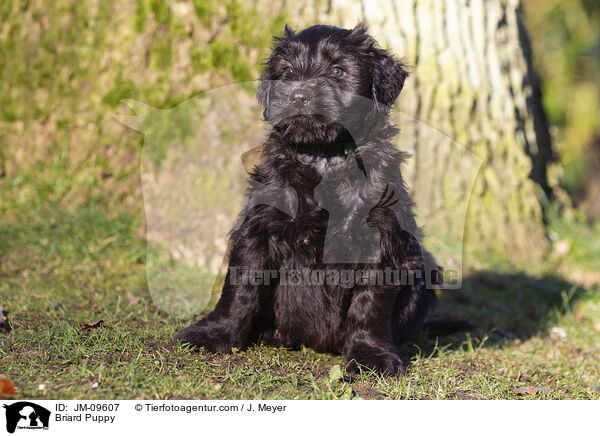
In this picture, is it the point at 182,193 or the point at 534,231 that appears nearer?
the point at 182,193

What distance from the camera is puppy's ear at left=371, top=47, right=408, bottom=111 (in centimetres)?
323

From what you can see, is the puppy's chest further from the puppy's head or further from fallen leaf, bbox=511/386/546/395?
fallen leaf, bbox=511/386/546/395

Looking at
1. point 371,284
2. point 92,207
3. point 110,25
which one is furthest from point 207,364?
point 110,25

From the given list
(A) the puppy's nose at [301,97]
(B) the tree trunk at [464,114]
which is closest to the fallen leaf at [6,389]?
(A) the puppy's nose at [301,97]

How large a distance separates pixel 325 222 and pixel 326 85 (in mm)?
701

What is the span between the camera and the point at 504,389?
298cm

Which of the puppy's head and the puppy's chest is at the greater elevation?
the puppy's head

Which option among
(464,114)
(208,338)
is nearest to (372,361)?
(208,338)

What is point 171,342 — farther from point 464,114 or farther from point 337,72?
point 464,114

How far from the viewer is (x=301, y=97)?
3.01m

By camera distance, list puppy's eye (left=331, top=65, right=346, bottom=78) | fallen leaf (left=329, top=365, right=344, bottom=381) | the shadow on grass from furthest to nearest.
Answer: the shadow on grass → puppy's eye (left=331, top=65, right=346, bottom=78) → fallen leaf (left=329, top=365, right=344, bottom=381)
